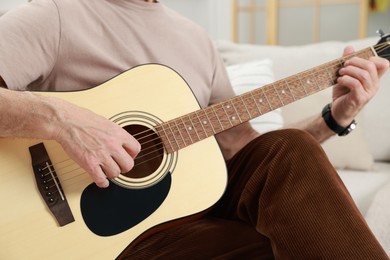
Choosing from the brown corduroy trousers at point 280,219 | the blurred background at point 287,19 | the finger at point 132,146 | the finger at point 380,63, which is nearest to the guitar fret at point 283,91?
the brown corduroy trousers at point 280,219

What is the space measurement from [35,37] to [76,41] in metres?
0.10

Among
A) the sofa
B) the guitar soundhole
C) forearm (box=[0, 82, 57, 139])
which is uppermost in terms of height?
forearm (box=[0, 82, 57, 139])

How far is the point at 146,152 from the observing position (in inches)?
43.9

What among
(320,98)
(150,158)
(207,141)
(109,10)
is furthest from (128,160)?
(320,98)

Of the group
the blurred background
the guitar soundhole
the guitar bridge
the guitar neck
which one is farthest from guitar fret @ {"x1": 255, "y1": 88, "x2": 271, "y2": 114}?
the blurred background

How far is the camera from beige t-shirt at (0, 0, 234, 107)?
1.13 meters

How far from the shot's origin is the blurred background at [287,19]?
12.4 ft

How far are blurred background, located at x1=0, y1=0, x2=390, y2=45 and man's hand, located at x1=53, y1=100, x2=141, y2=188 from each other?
282 cm

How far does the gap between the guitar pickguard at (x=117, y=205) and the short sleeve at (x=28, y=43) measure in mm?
284

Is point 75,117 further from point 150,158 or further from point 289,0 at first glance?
point 289,0

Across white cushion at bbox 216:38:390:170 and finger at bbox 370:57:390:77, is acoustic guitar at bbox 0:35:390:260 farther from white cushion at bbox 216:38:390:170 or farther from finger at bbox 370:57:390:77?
white cushion at bbox 216:38:390:170

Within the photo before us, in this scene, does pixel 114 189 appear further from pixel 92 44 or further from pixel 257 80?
pixel 257 80

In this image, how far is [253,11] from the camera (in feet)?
14.2

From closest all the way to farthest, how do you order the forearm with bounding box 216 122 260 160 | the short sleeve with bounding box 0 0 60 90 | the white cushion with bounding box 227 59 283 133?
the short sleeve with bounding box 0 0 60 90 → the forearm with bounding box 216 122 260 160 → the white cushion with bounding box 227 59 283 133
